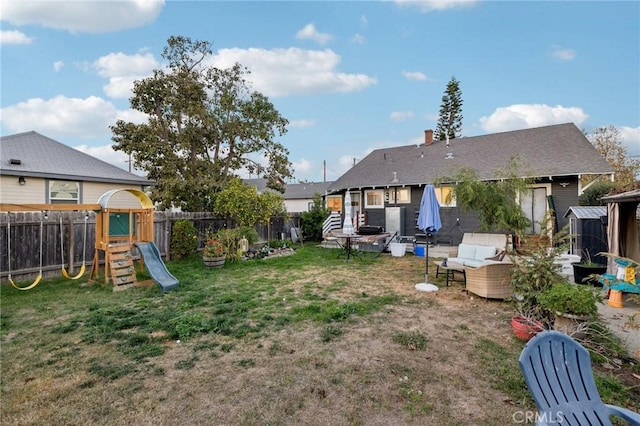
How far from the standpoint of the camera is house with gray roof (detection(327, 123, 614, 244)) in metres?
10.5

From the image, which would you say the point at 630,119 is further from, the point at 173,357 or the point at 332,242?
the point at 173,357

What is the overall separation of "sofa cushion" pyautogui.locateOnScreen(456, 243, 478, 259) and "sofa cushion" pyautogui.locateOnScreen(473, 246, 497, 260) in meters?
0.09

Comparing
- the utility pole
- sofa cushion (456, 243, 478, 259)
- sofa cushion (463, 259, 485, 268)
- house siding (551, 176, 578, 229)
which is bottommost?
sofa cushion (463, 259, 485, 268)

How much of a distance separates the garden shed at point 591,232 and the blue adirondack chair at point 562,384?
6879 millimetres

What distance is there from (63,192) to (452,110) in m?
27.8

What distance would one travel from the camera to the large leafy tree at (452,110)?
89.5 ft

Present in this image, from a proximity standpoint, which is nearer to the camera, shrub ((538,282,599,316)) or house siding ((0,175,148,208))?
shrub ((538,282,599,316))

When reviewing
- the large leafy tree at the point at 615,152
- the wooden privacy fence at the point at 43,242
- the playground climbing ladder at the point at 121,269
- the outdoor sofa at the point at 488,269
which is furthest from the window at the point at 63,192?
the large leafy tree at the point at 615,152

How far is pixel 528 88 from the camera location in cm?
1274

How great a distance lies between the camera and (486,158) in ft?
42.0

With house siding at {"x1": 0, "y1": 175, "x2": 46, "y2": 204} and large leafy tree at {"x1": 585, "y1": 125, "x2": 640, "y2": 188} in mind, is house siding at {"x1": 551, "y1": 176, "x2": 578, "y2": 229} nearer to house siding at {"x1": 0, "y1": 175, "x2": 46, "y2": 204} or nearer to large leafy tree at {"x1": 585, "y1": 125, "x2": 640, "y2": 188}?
large leafy tree at {"x1": 585, "y1": 125, "x2": 640, "y2": 188}

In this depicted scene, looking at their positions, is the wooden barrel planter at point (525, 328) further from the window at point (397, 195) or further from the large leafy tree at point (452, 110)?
the large leafy tree at point (452, 110)

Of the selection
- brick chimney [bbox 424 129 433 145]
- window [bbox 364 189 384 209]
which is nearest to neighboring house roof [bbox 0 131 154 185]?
window [bbox 364 189 384 209]

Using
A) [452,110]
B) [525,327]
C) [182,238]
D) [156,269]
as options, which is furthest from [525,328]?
[452,110]
